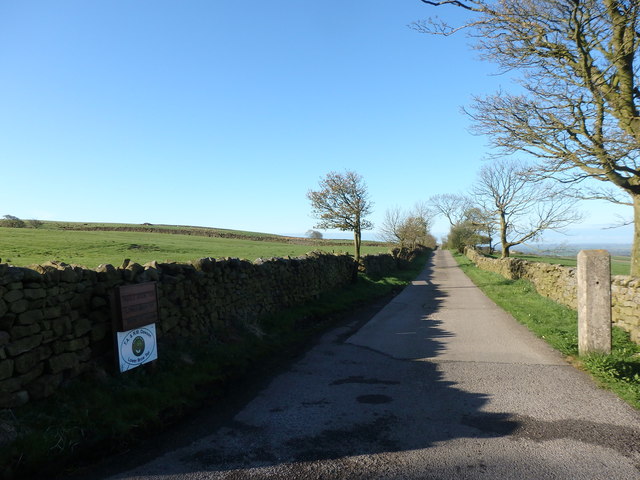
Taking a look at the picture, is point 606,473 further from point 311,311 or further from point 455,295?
point 455,295

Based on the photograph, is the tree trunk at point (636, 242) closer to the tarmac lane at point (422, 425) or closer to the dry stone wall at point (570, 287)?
the dry stone wall at point (570, 287)

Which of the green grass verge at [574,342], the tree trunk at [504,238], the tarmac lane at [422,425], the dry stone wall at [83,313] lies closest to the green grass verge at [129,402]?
the dry stone wall at [83,313]

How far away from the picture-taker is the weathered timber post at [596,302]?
7.47 meters

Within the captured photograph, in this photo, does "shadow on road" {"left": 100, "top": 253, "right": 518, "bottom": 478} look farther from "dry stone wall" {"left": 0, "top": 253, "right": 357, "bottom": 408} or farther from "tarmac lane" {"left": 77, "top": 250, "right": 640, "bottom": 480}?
"dry stone wall" {"left": 0, "top": 253, "right": 357, "bottom": 408}

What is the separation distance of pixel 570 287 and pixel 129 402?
13.1 meters

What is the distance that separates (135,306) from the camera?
638cm

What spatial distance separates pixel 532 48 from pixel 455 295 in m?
10.9

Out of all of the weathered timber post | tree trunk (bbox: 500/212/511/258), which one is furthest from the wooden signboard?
tree trunk (bbox: 500/212/511/258)

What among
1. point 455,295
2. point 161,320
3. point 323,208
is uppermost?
point 323,208

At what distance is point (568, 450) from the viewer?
4.27 metres

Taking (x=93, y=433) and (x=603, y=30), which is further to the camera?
(x=603, y=30)

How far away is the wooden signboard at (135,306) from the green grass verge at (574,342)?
6895 millimetres

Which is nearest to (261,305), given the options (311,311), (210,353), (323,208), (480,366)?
(311,311)

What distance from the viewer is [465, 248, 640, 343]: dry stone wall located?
29.9 ft
